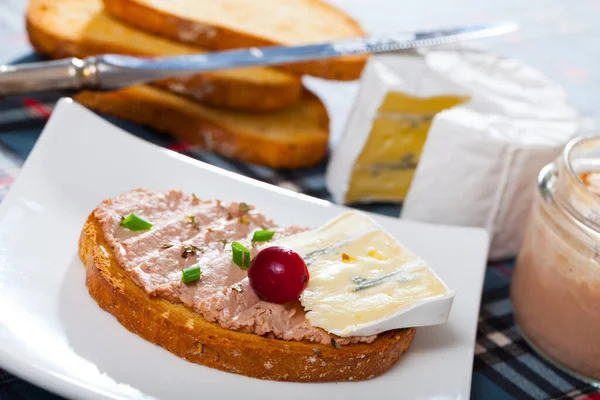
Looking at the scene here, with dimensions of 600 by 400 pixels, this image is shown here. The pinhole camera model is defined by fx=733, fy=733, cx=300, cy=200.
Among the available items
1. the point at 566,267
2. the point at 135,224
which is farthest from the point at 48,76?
the point at 566,267

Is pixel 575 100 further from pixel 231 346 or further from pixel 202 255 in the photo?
pixel 231 346

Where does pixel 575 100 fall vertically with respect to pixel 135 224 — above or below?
below

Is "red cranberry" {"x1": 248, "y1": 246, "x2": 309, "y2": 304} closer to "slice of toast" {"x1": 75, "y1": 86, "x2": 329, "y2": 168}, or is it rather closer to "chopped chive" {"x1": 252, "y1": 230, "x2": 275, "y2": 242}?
"chopped chive" {"x1": 252, "y1": 230, "x2": 275, "y2": 242}

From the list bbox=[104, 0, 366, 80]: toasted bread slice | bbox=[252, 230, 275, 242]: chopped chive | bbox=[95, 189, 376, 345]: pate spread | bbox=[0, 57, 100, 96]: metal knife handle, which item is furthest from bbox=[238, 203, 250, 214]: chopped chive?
bbox=[104, 0, 366, 80]: toasted bread slice

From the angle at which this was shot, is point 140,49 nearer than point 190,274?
No

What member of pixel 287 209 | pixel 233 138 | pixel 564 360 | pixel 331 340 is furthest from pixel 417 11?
pixel 331 340
